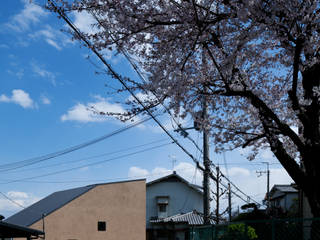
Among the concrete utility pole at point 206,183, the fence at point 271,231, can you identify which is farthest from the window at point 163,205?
the fence at point 271,231

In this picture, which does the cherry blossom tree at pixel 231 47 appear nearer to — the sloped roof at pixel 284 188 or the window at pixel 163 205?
the sloped roof at pixel 284 188

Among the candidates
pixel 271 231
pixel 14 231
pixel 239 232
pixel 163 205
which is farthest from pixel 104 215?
pixel 271 231

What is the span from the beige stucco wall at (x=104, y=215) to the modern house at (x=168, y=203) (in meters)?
9.05

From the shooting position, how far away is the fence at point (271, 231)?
247 inches

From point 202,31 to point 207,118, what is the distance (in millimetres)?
3267

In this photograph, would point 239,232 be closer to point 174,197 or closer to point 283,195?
point 283,195

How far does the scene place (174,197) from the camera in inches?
1687

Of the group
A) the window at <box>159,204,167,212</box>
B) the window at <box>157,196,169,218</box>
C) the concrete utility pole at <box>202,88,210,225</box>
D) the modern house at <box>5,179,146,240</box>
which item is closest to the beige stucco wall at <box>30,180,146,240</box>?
the modern house at <box>5,179,146,240</box>

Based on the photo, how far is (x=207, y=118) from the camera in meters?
8.73

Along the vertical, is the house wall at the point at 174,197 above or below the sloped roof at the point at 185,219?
above

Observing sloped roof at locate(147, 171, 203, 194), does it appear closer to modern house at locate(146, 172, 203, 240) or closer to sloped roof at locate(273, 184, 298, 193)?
modern house at locate(146, 172, 203, 240)

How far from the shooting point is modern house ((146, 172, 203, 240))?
132 feet

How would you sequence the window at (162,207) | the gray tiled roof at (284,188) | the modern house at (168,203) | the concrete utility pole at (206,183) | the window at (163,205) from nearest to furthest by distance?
the concrete utility pole at (206,183), the gray tiled roof at (284,188), the modern house at (168,203), the window at (163,205), the window at (162,207)

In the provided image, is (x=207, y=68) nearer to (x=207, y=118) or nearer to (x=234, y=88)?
(x=234, y=88)
